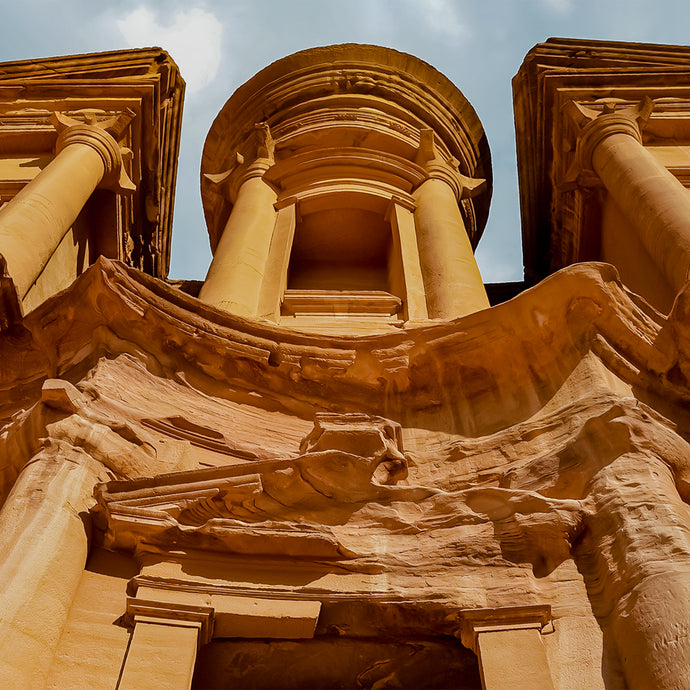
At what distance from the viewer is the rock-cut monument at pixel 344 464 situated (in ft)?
17.4

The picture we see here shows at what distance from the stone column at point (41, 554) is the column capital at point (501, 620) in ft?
7.75

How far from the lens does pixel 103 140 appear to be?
51.9 feet

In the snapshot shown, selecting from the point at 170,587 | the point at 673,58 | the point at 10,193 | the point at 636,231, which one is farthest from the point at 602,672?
the point at 673,58

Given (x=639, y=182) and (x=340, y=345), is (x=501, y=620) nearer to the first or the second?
(x=340, y=345)

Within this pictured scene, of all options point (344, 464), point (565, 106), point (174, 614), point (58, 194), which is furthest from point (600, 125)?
point (174, 614)

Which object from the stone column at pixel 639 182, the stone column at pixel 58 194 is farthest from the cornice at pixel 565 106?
the stone column at pixel 58 194

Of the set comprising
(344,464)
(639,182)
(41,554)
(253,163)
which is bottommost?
(41,554)

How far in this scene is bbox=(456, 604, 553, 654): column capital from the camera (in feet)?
17.5

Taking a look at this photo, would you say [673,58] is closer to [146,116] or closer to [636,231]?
[636,231]

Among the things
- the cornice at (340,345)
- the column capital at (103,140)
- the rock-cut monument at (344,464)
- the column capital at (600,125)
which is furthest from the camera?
the column capital at (600,125)

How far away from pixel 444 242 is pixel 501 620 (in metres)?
10.2

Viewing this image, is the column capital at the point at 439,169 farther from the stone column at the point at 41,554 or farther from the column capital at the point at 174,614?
the column capital at the point at 174,614

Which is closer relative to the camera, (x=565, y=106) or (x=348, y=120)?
(x=565, y=106)

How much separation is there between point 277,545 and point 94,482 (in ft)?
4.60
